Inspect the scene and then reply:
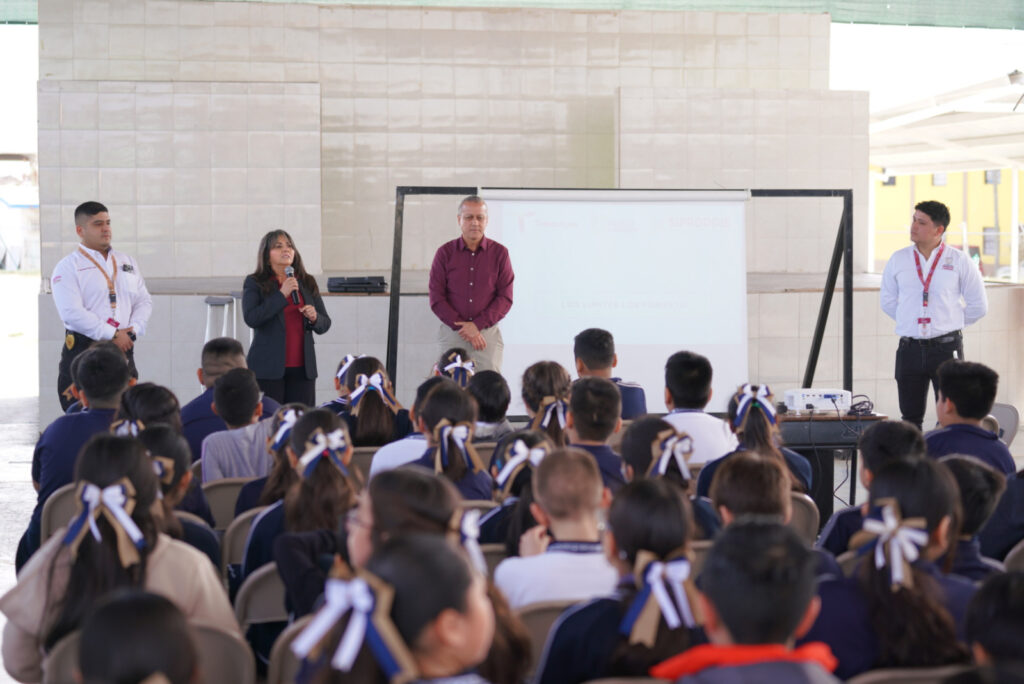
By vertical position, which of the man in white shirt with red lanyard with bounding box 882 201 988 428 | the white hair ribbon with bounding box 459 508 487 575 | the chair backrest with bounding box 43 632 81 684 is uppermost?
the man in white shirt with red lanyard with bounding box 882 201 988 428

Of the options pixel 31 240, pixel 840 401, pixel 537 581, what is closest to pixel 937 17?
pixel 840 401

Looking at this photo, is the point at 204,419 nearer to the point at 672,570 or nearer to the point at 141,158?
the point at 672,570

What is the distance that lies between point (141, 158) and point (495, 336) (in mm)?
3344

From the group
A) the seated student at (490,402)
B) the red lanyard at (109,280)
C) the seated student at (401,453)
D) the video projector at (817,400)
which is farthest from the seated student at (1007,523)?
the red lanyard at (109,280)

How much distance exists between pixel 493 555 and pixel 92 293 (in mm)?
3534

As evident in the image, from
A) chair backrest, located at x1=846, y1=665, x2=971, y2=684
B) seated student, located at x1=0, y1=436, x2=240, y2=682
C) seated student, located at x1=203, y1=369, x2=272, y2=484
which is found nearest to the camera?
chair backrest, located at x1=846, y1=665, x2=971, y2=684

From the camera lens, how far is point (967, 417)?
344cm

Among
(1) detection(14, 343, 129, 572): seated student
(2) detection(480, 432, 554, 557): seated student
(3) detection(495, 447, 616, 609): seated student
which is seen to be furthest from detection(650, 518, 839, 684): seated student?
(1) detection(14, 343, 129, 572): seated student

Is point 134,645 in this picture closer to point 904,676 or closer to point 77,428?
point 904,676

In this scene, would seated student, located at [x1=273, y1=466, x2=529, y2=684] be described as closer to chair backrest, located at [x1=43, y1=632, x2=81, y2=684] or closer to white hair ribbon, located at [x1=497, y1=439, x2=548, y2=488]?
chair backrest, located at [x1=43, y1=632, x2=81, y2=684]

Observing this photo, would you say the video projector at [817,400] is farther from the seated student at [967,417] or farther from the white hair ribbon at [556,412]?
the white hair ribbon at [556,412]

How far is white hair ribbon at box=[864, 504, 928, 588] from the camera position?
1.85 m

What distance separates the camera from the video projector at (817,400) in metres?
A: 4.85

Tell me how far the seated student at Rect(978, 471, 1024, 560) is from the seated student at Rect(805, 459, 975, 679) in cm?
107
